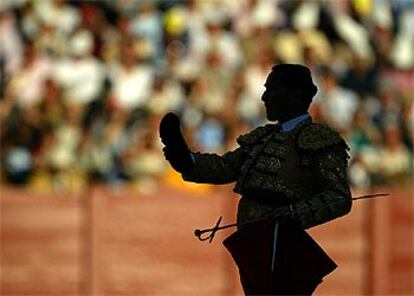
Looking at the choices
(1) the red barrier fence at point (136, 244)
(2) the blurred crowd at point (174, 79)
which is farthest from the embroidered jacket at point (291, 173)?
(1) the red barrier fence at point (136, 244)

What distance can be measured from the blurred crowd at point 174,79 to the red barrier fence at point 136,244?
0.21 metres

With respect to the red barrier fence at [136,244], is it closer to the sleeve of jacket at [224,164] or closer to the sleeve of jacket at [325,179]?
the sleeve of jacket at [224,164]

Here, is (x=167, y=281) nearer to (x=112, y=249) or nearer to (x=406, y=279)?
(x=112, y=249)

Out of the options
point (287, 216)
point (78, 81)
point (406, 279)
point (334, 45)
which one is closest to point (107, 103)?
point (78, 81)

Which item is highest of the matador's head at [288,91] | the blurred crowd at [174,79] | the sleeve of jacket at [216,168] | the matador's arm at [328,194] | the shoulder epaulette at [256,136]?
the blurred crowd at [174,79]

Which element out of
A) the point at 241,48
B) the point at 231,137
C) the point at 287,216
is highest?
the point at 241,48

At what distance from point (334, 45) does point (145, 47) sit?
1296 mm

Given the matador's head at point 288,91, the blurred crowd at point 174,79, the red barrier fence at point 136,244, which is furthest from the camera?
the red barrier fence at point 136,244

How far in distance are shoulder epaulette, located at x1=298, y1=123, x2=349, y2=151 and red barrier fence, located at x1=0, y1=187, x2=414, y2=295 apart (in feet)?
18.9

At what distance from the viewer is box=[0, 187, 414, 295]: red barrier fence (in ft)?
31.3

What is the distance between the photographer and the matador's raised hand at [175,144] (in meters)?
3.70

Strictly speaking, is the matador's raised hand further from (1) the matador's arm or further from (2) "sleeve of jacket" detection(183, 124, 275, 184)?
(1) the matador's arm

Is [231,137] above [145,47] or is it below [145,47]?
below

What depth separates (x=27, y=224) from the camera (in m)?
9.59
